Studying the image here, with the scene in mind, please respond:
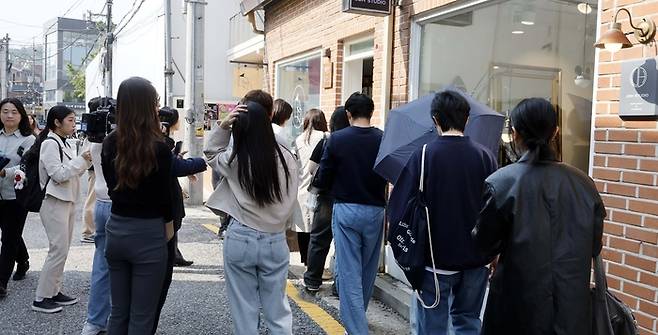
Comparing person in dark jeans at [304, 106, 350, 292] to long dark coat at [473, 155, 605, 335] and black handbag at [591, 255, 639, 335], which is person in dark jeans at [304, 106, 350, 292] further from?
black handbag at [591, 255, 639, 335]

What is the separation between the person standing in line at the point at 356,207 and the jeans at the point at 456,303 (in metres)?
1.03

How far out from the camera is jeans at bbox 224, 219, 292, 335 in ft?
10.5

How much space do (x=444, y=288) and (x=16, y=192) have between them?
12.8ft

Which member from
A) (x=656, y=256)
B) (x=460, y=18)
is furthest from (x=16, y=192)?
(x=656, y=256)

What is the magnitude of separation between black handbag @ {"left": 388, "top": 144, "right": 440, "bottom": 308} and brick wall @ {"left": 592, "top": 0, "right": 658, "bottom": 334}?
46.5 inches

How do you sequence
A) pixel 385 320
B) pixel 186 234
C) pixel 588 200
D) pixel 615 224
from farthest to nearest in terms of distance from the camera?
pixel 186 234 < pixel 385 320 < pixel 615 224 < pixel 588 200

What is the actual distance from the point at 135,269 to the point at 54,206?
76.0 inches

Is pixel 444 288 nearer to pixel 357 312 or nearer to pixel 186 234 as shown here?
pixel 357 312

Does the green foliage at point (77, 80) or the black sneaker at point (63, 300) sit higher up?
the green foliage at point (77, 80)

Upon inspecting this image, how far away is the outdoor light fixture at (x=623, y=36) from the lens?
3.07 meters

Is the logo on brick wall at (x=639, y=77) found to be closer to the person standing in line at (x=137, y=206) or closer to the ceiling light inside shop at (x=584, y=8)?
the ceiling light inside shop at (x=584, y=8)

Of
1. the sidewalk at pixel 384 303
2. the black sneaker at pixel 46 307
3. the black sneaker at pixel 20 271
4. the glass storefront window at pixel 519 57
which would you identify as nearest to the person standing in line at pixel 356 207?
the sidewalk at pixel 384 303

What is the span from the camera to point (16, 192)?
4938 mm

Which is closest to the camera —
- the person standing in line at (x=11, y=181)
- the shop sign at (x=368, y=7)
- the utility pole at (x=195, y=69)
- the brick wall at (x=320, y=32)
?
the person standing in line at (x=11, y=181)
